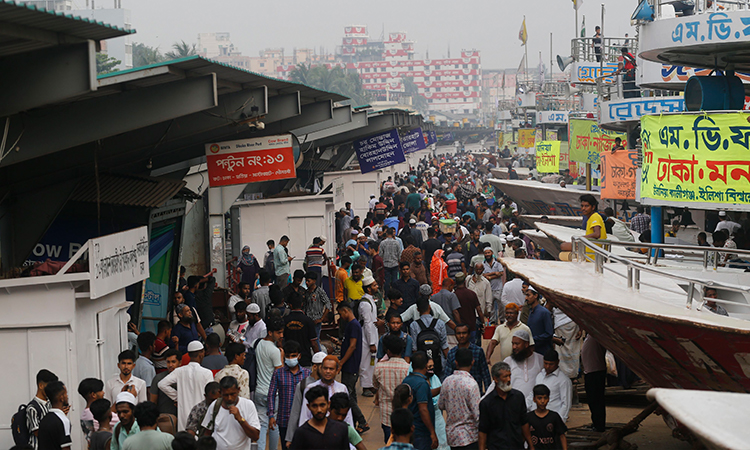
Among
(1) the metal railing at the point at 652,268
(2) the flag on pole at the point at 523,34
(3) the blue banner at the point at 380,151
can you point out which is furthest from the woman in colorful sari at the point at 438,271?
(2) the flag on pole at the point at 523,34

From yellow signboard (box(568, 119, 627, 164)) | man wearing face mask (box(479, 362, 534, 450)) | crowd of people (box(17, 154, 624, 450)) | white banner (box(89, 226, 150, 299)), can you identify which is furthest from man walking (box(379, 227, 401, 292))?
yellow signboard (box(568, 119, 627, 164))

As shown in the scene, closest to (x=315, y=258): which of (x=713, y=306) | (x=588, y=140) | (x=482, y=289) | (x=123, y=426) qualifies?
(x=482, y=289)

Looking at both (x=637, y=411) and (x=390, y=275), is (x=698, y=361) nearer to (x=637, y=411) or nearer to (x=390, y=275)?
(x=637, y=411)

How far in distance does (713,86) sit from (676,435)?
5.36 meters

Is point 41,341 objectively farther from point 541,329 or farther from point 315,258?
point 315,258

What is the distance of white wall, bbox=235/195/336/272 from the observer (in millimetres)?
17078

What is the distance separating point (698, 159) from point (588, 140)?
15.8 metres

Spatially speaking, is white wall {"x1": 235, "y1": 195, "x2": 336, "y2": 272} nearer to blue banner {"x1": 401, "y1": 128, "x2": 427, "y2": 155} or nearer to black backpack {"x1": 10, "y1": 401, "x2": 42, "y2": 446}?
black backpack {"x1": 10, "y1": 401, "x2": 42, "y2": 446}

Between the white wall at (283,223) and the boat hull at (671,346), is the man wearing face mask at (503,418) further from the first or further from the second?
the white wall at (283,223)

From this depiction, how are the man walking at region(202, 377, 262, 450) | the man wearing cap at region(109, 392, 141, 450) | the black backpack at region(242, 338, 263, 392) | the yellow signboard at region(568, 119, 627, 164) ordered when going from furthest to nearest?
the yellow signboard at region(568, 119, 627, 164), the black backpack at region(242, 338, 263, 392), the man walking at region(202, 377, 262, 450), the man wearing cap at region(109, 392, 141, 450)

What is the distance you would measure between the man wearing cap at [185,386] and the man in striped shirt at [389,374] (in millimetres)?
1491

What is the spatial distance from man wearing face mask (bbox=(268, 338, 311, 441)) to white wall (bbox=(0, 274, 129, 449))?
1.81 meters

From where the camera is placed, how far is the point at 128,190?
11.6 meters

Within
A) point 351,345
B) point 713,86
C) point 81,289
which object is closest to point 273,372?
point 351,345
